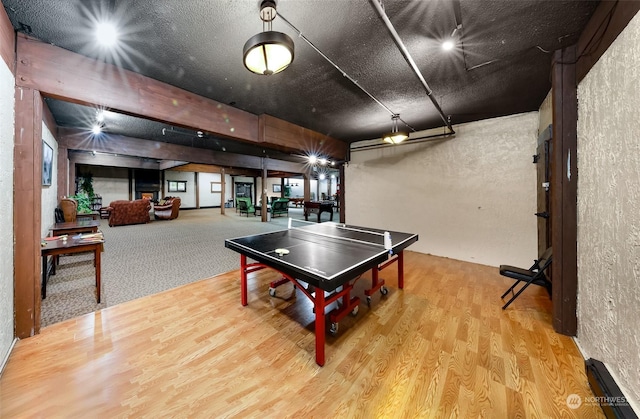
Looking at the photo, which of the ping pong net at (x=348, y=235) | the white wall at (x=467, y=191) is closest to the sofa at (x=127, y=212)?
the ping pong net at (x=348, y=235)

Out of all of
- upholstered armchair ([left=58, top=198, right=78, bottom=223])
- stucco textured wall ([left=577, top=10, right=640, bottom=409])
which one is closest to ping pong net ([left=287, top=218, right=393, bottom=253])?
stucco textured wall ([left=577, top=10, right=640, bottom=409])

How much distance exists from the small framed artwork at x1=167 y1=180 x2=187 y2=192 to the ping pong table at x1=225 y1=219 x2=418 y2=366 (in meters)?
13.6

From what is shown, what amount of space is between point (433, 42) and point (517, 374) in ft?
9.10

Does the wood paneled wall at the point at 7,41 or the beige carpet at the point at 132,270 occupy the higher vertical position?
the wood paneled wall at the point at 7,41

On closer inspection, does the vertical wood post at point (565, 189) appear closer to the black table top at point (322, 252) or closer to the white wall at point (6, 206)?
the black table top at point (322, 252)

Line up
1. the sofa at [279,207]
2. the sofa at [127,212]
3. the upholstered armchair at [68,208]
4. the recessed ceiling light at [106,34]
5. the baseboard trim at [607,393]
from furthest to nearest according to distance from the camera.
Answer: the sofa at [279,207]
the sofa at [127,212]
the upholstered armchair at [68,208]
the recessed ceiling light at [106,34]
the baseboard trim at [607,393]

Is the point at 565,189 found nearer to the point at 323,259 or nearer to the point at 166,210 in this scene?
the point at 323,259

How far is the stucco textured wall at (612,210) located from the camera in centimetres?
126

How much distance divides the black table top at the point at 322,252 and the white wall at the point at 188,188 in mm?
13564

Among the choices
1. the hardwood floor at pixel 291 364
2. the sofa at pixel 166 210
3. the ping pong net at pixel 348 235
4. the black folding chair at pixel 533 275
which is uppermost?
the sofa at pixel 166 210

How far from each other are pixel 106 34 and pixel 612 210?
4.13 metres

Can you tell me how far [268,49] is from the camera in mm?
1405

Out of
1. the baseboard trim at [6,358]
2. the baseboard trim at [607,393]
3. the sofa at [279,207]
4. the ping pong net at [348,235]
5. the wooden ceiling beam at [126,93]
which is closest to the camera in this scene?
the baseboard trim at [607,393]

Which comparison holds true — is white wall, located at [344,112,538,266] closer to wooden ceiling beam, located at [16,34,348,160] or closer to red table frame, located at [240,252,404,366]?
red table frame, located at [240,252,404,366]
